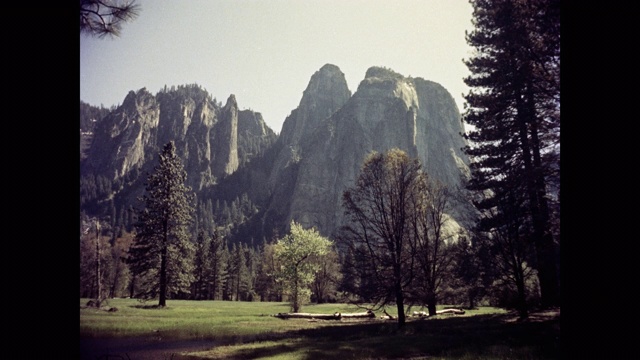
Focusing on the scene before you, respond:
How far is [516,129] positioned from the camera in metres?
24.7

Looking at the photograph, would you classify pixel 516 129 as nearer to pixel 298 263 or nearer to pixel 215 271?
pixel 298 263

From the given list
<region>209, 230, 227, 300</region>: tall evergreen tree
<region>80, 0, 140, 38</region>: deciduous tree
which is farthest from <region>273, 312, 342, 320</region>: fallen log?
<region>209, 230, 227, 300</region>: tall evergreen tree

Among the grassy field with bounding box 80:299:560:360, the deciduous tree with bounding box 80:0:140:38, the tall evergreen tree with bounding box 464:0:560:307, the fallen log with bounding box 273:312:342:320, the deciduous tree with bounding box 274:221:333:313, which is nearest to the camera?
the deciduous tree with bounding box 80:0:140:38

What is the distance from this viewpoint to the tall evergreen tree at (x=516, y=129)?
17609mm

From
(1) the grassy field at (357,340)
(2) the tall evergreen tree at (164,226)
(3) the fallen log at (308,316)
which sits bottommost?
(3) the fallen log at (308,316)

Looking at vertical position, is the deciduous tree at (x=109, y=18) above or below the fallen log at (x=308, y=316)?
above

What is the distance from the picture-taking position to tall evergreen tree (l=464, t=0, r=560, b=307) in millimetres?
17609

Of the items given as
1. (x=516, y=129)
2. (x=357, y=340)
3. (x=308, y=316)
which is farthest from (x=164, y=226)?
(x=516, y=129)

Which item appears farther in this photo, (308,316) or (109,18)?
(308,316)

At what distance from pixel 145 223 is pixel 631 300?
1675 inches

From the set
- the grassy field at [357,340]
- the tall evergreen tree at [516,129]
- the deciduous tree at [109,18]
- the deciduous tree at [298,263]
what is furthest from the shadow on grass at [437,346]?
the deciduous tree at [298,263]

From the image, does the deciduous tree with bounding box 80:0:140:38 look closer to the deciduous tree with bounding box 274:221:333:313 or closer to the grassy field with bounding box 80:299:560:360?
the grassy field with bounding box 80:299:560:360

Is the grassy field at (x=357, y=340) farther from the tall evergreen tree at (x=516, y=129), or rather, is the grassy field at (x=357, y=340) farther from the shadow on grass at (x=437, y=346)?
the tall evergreen tree at (x=516, y=129)
